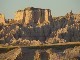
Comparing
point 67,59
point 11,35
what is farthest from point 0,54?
point 11,35

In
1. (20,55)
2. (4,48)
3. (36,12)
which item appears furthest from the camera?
(36,12)

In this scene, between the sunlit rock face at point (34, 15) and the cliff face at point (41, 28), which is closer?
the cliff face at point (41, 28)

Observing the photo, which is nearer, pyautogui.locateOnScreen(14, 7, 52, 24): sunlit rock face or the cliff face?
the cliff face

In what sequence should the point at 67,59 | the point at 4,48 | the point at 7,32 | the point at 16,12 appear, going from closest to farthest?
the point at 67,59 → the point at 4,48 → the point at 7,32 → the point at 16,12

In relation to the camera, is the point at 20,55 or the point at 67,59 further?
the point at 20,55

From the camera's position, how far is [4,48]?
49312mm

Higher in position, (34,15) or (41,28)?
(34,15)

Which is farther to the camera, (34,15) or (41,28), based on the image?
(34,15)

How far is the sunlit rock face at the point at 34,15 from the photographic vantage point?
310 ft

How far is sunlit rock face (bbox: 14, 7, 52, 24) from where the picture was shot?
94.4 m

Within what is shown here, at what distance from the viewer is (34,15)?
9650 cm

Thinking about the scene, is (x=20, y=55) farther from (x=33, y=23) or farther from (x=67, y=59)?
(x=33, y=23)

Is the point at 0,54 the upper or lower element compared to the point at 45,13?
lower

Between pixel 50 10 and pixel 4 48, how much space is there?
160 feet
